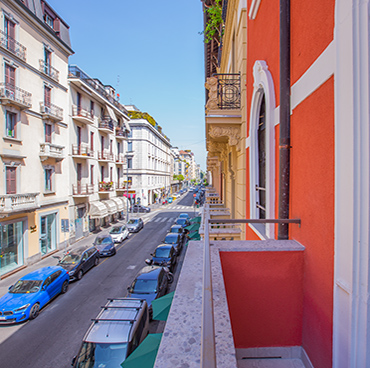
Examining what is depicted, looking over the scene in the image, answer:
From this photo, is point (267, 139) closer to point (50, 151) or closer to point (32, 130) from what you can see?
point (32, 130)

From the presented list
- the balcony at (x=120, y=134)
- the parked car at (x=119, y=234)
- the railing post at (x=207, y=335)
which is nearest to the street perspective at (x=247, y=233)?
the railing post at (x=207, y=335)

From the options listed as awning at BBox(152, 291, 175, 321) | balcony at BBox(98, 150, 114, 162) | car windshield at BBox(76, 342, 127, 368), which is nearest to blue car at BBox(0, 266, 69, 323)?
car windshield at BBox(76, 342, 127, 368)

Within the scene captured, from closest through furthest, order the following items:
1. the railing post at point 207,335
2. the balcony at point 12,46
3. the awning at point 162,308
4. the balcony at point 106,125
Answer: the railing post at point 207,335 < the awning at point 162,308 < the balcony at point 12,46 < the balcony at point 106,125

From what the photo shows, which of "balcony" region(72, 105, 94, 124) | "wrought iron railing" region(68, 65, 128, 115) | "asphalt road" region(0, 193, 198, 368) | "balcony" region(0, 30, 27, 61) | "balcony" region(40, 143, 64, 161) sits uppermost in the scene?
"wrought iron railing" region(68, 65, 128, 115)

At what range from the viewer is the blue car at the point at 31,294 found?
9.48 metres

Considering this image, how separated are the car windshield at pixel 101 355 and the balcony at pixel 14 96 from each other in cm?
1425

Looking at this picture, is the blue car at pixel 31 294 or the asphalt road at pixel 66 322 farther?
the blue car at pixel 31 294

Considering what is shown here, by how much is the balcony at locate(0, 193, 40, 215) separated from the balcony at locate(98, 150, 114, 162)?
36.0ft

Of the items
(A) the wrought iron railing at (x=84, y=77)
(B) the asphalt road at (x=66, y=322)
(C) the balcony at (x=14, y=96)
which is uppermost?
(A) the wrought iron railing at (x=84, y=77)

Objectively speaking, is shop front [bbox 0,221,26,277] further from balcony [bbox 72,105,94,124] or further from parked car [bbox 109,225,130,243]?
balcony [bbox 72,105,94,124]

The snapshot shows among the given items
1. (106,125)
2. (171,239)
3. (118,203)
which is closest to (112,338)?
(171,239)

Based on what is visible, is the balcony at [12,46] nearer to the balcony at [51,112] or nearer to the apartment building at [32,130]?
the apartment building at [32,130]

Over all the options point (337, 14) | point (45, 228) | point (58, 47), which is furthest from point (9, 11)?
point (337, 14)

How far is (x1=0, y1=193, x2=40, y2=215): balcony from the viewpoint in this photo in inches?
543
